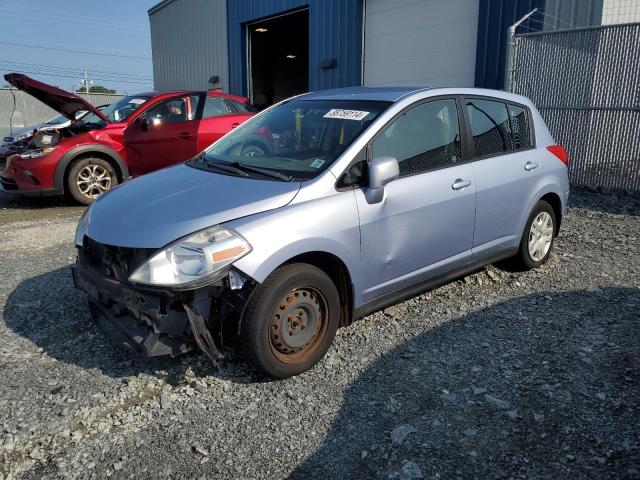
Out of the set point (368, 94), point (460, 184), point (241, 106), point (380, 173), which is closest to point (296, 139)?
point (368, 94)

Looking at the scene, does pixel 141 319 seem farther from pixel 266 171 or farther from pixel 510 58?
pixel 510 58

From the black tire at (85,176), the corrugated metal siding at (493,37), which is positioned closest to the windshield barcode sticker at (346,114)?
the black tire at (85,176)

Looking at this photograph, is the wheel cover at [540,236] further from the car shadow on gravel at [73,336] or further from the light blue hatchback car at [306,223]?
the car shadow on gravel at [73,336]

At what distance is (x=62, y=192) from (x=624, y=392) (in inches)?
285

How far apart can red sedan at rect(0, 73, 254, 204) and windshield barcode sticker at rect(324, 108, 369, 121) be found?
457cm

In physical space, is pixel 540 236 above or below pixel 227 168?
below

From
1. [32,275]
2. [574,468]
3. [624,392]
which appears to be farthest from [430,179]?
[32,275]

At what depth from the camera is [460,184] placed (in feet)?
12.7

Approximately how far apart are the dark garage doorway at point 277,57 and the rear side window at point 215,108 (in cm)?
692

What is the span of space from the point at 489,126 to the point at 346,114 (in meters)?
1.33

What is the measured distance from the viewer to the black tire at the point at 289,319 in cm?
284

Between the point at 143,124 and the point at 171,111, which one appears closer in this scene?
the point at 143,124

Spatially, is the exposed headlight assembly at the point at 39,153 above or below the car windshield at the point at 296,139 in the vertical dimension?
below

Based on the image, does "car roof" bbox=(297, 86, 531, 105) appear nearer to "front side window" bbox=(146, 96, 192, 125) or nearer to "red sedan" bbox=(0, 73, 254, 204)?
"red sedan" bbox=(0, 73, 254, 204)
